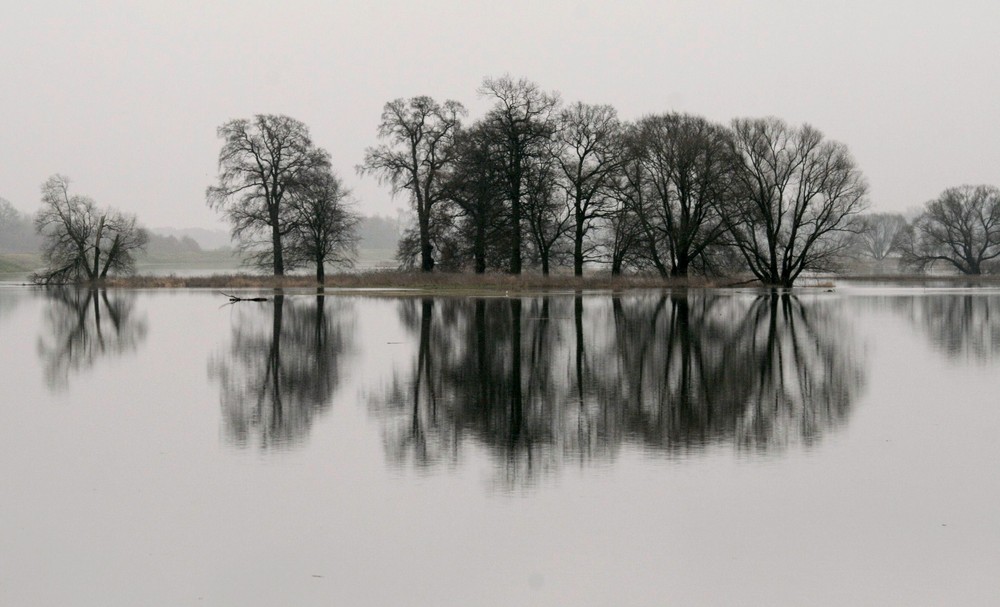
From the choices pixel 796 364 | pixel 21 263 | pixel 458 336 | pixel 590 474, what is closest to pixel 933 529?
pixel 590 474

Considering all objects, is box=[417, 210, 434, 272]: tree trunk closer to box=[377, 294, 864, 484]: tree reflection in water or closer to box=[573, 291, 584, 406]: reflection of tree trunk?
box=[573, 291, 584, 406]: reflection of tree trunk

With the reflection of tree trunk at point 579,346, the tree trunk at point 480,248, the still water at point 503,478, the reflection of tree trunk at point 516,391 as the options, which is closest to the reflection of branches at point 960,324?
the still water at point 503,478

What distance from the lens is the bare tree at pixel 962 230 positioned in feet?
327

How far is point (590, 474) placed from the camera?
9.83m

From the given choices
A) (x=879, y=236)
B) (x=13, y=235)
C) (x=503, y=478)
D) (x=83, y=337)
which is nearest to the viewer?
(x=503, y=478)

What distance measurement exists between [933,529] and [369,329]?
2257 cm

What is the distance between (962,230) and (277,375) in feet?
317

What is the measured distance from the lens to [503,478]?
970cm

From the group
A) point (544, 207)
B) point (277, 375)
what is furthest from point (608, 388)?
point (544, 207)

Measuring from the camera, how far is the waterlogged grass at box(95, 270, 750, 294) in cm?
5903

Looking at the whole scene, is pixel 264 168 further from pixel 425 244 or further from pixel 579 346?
pixel 579 346

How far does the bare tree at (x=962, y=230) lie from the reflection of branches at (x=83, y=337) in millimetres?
83637

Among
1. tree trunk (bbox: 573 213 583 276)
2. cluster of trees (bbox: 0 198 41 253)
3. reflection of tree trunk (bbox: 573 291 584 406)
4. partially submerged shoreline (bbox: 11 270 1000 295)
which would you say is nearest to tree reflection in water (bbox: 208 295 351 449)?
reflection of tree trunk (bbox: 573 291 584 406)

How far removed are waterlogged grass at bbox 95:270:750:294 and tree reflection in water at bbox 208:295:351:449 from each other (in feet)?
81.6
